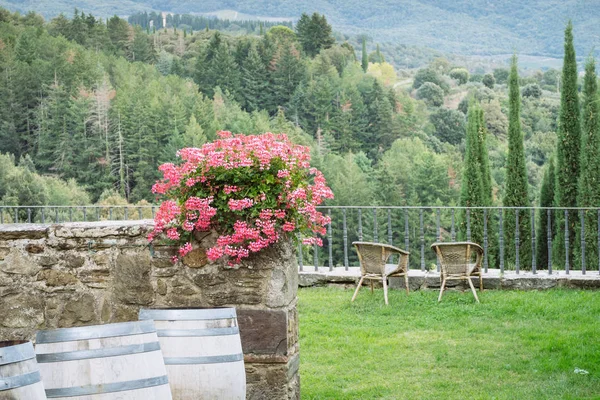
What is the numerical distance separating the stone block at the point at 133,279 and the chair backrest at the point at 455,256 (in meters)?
3.95

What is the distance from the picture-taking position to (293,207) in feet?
13.7

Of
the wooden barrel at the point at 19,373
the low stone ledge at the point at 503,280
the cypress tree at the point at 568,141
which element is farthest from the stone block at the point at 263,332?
the cypress tree at the point at 568,141

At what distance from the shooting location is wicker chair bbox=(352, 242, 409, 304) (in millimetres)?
7750

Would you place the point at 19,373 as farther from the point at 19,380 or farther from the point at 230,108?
the point at 230,108

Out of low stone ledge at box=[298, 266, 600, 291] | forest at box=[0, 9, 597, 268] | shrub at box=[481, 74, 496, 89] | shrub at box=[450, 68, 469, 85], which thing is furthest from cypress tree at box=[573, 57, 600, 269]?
shrub at box=[450, 68, 469, 85]

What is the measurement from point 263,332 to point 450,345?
95.5 inches

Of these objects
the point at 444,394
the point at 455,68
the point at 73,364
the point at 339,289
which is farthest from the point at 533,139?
the point at 73,364

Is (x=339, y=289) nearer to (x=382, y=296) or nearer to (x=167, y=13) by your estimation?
(x=382, y=296)

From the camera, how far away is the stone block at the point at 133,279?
426 centimetres

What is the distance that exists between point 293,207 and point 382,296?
400cm

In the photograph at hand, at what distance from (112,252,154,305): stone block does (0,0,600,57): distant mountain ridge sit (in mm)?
52091

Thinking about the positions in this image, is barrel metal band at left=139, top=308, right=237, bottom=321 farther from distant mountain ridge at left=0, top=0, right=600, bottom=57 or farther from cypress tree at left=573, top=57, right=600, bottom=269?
distant mountain ridge at left=0, top=0, right=600, bottom=57

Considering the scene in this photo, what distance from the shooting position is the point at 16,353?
2.30 metres

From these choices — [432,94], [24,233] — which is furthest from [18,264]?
[432,94]
